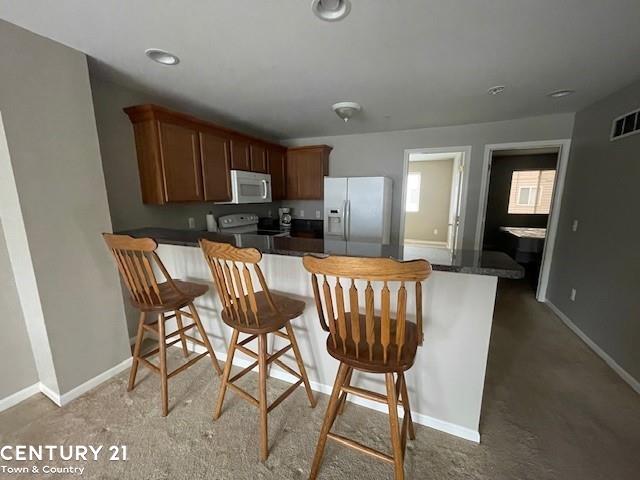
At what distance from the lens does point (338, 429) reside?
4.99ft

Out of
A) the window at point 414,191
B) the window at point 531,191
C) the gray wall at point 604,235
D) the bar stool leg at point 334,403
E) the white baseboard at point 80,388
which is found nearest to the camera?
the bar stool leg at point 334,403

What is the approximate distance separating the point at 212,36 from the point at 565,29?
1.92 metres

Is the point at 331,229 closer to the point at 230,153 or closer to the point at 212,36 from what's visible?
the point at 230,153

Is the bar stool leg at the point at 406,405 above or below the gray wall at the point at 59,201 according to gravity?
below

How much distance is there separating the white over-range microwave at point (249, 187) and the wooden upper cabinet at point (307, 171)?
58 cm

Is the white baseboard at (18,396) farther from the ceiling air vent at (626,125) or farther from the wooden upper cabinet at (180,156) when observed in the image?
the ceiling air vent at (626,125)

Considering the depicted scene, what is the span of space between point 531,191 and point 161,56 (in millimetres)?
6458

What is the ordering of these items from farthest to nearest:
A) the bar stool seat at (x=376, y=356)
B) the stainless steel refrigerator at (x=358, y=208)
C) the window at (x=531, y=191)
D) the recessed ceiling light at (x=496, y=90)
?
the window at (x=531, y=191) < the stainless steel refrigerator at (x=358, y=208) < the recessed ceiling light at (x=496, y=90) < the bar stool seat at (x=376, y=356)

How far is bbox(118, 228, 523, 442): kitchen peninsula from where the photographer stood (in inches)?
51.0

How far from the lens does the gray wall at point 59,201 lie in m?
1.42

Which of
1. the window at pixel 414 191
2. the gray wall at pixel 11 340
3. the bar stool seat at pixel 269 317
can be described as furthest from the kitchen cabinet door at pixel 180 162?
the window at pixel 414 191

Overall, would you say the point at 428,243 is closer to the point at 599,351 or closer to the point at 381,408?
the point at 599,351

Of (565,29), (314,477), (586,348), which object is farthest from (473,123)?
(314,477)

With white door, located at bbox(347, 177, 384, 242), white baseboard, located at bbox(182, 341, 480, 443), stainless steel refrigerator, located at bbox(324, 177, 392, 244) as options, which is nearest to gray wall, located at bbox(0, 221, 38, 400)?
white baseboard, located at bbox(182, 341, 480, 443)
